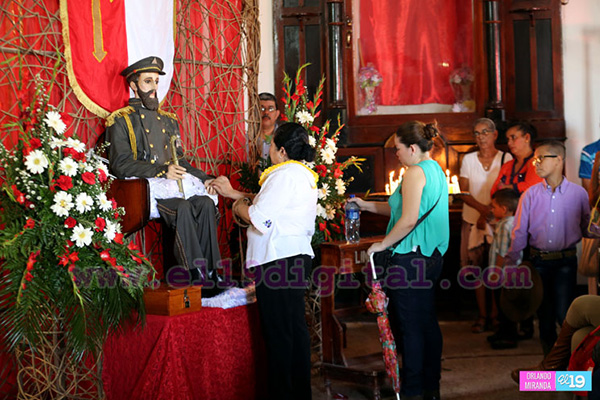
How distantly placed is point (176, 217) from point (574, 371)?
89.5 inches

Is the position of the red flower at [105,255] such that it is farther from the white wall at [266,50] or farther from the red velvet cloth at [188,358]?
the white wall at [266,50]

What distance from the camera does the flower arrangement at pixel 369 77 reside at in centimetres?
715

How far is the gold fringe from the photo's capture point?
438 cm

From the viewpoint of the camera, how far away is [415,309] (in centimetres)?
411

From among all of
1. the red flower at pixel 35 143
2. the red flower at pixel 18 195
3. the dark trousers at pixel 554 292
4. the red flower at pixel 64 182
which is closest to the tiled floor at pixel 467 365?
the dark trousers at pixel 554 292

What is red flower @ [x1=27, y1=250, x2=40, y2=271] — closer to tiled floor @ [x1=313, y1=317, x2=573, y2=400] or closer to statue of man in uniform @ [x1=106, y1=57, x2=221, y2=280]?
statue of man in uniform @ [x1=106, y1=57, x2=221, y2=280]

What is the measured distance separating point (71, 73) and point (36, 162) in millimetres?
1034

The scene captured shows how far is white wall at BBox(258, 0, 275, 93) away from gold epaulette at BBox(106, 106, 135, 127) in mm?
2682

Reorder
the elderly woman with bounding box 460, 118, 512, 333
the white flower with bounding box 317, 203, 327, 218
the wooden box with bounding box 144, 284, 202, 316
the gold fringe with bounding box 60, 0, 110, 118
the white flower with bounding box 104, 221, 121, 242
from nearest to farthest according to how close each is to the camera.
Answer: the white flower with bounding box 104, 221, 121, 242
the wooden box with bounding box 144, 284, 202, 316
the gold fringe with bounding box 60, 0, 110, 118
the white flower with bounding box 317, 203, 327, 218
the elderly woman with bounding box 460, 118, 512, 333

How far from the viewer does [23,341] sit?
3504 mm

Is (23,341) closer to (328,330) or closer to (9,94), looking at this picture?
(9,94)

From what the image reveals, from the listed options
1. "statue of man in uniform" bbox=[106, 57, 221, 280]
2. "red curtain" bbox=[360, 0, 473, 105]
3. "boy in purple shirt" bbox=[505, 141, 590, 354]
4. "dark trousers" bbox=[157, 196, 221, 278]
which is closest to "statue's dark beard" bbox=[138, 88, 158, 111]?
"statue of man in uniform" bbox=[106, 57, 221, 280]

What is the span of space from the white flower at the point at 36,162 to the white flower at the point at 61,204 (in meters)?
0.15

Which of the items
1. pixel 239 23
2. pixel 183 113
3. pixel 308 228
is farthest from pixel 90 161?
pixel 239 23
